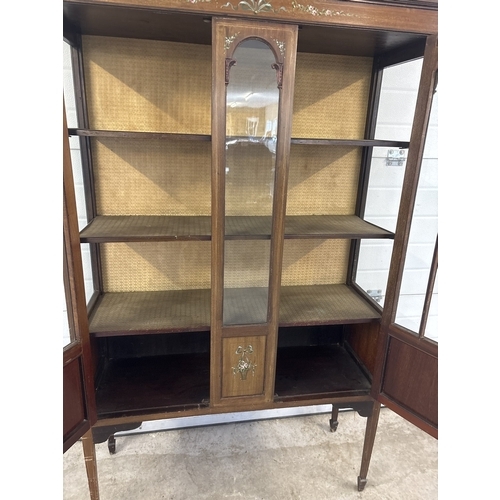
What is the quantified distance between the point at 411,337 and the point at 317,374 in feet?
1.62

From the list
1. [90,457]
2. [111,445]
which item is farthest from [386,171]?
[111,445]

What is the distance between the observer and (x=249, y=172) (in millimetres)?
1318

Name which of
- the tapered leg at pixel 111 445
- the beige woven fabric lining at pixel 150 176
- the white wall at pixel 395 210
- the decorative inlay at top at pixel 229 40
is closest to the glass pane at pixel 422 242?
the white wall at pixel 395 210

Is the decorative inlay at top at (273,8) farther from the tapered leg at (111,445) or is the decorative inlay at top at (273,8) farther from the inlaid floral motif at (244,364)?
the tapered leg at (111,445)

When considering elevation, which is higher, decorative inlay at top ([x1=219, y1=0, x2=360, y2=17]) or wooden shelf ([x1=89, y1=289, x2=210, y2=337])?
decorative inlay at top ([x1=219, y1=0, x2=360, y2=17])

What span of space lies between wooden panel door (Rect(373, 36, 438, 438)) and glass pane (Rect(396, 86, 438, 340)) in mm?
14

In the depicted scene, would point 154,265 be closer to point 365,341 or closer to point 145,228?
point 145,228

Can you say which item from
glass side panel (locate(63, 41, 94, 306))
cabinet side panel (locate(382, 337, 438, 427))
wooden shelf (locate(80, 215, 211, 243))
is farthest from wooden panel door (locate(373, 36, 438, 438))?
glass side panel (locate(63, 41, 94, 306))

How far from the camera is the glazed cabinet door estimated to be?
1165 millimetres

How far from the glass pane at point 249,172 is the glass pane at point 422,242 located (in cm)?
53

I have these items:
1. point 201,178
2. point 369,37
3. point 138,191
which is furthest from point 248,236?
point 369,37

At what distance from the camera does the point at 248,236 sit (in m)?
1.34

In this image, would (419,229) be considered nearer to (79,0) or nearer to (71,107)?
(79,0)

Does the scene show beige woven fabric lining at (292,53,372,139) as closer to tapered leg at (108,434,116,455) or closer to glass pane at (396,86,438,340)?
glass pane at (396,86,438,340)
